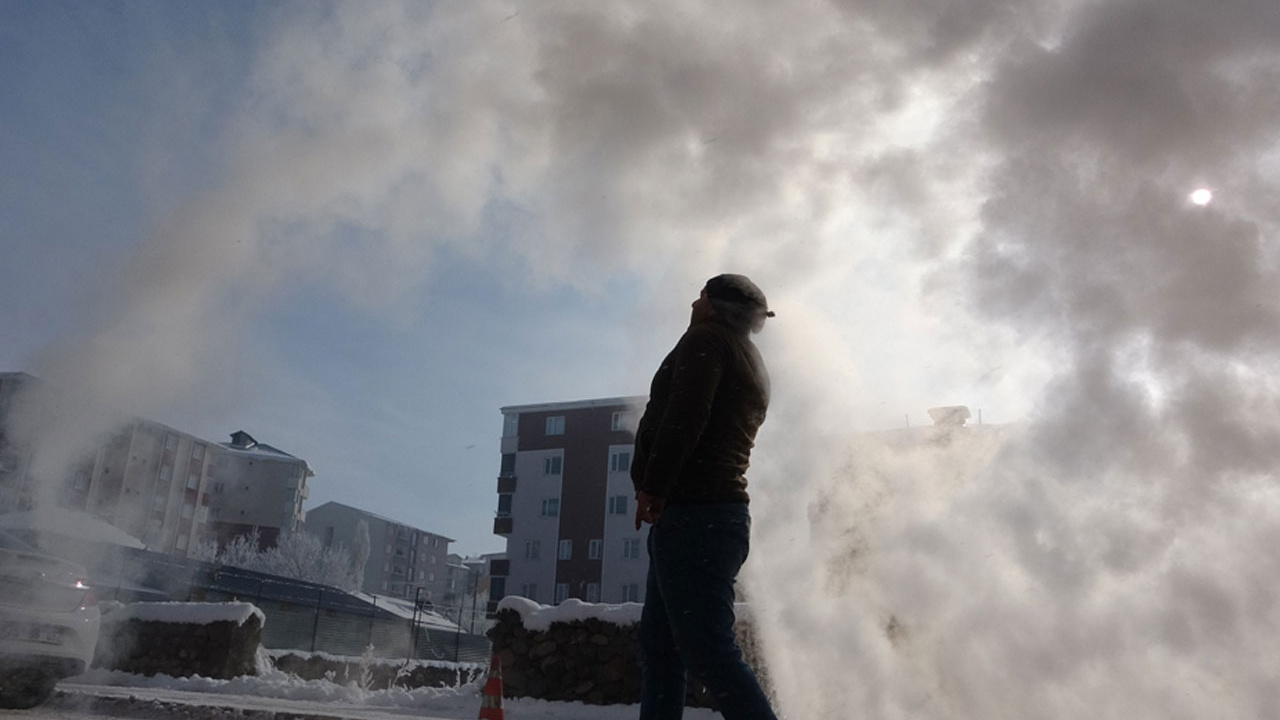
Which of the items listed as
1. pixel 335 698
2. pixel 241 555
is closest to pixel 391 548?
pixel 241 555

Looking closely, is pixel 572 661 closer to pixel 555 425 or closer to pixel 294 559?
pixel 555 425

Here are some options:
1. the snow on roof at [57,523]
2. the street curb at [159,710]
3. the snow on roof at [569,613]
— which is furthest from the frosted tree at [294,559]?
the street curb at [159,710]

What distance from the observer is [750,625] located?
8.38m

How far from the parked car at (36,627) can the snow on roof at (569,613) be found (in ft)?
13.0

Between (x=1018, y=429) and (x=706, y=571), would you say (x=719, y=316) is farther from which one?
(x=1018, y=429)

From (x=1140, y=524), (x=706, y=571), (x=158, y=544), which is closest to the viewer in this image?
(x=706, y=571)

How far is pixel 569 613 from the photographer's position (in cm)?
938

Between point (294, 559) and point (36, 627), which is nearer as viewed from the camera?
point (36, 627)

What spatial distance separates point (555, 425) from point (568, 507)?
4.56 m

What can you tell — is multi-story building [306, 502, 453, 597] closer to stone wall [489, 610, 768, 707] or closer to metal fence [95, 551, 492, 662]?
metal fence [95, 551, 492, 662]

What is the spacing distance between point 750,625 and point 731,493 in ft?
20.2

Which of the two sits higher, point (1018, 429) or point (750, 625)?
point (1018, 429)

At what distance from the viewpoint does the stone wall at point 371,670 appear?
51.3ft

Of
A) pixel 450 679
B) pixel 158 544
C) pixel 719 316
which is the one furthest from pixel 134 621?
pixel 158 544
